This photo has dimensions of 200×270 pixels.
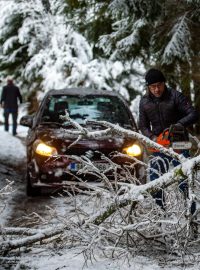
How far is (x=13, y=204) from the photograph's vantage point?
24.1 ft

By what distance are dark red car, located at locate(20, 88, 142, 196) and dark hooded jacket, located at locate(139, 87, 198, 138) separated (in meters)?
1.15

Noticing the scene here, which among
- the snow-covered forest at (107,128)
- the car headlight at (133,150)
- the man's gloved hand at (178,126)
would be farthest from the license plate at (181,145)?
the car headlight at (133,150)

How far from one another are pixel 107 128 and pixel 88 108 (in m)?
1.11

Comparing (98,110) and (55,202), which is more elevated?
(98,110)

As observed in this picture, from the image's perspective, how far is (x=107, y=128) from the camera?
25.7 feet

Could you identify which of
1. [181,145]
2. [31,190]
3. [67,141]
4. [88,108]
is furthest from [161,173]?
[88,108]

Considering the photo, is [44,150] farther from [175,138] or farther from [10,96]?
[10,96]

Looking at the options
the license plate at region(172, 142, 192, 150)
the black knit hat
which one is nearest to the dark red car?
the black knit hat

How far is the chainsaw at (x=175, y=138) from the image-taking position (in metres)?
5.62

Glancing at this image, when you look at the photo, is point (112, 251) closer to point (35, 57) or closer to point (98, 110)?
point (98, 110)

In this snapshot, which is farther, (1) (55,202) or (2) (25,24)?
(2) (25,24)

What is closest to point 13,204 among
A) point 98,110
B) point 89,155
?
point 89,155

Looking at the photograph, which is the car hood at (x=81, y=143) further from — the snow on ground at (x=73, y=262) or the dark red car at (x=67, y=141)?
the snow on ground at (x=73, y=262)

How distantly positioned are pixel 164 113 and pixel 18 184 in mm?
3953
